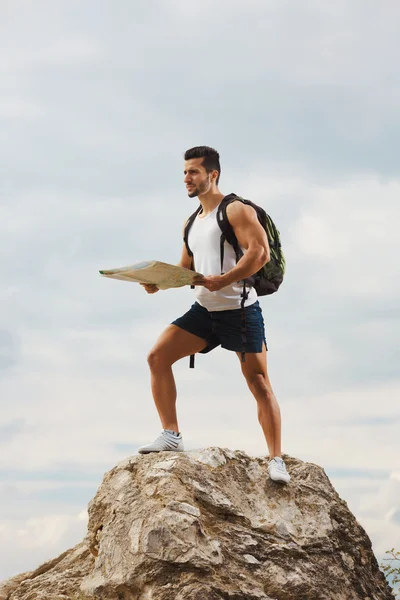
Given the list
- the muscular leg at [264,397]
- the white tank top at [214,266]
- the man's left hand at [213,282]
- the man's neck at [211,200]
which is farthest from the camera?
the man's neck at [211,200]

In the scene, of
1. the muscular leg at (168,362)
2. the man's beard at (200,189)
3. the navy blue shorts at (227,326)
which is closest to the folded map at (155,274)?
the navy blue shorts at (227,326)

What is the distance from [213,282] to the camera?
8.39 m

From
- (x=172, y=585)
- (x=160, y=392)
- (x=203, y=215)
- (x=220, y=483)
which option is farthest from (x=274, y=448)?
(x=203, y=215)

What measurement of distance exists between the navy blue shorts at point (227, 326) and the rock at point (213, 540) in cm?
127

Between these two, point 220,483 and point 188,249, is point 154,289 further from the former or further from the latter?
point 220,483

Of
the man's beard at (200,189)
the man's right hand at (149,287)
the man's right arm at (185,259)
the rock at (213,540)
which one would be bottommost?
the rock at (213,540)

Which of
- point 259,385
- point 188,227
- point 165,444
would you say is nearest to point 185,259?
point 188,227

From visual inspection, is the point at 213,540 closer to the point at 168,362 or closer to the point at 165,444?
the point at 165,444

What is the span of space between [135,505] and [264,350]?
2.15 metres

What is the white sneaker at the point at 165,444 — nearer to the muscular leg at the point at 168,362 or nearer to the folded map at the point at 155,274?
the muscular leg at the point at 168,362

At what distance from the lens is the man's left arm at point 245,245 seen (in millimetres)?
8414

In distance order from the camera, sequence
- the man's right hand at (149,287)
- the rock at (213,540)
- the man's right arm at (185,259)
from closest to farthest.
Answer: the rock at (213,540), the man's right hand at (149,287), the man's right arm at (185,259)

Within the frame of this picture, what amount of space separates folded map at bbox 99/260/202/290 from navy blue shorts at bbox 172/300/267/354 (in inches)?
30.2

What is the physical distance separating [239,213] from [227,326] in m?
1.20
